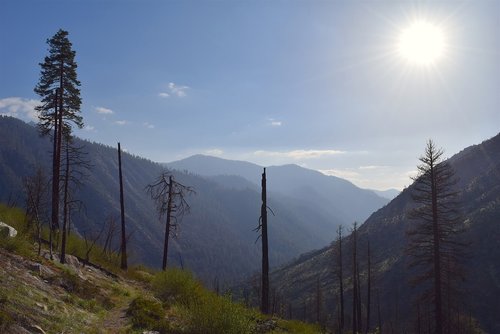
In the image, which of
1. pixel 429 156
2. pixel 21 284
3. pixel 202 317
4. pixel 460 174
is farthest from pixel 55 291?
pixel 460 174

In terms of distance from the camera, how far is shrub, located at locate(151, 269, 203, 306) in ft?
55.9

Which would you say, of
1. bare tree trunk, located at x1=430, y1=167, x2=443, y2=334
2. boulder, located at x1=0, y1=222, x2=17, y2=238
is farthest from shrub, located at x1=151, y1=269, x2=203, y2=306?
bare tree trunk, located at x1=430, y1=167, x2=443, y2=334

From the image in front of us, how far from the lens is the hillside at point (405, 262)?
91250 mm

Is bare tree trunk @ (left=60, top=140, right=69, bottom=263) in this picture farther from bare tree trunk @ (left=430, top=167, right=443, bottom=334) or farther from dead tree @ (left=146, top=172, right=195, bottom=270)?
bare tree trunk @ (left=430, top=167, right=443, bottom=334)

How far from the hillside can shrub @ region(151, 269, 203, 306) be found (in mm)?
45758

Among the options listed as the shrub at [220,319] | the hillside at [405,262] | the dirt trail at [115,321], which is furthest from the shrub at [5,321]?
the hillside at [405,262]

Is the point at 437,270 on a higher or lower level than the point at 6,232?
lower

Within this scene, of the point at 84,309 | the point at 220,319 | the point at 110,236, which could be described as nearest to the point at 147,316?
the point at 84,309

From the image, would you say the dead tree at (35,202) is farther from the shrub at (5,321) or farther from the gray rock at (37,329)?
the shrub at (5,321)

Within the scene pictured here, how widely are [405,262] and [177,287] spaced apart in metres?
119

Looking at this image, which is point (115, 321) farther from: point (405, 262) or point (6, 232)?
point (405, 262)

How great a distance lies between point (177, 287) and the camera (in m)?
18.0

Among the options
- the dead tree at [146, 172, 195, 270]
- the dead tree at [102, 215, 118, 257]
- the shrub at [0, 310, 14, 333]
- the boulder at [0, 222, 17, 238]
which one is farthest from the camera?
the dead tree at [102, 215, 118, 257]

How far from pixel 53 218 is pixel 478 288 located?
10463 centimetres
